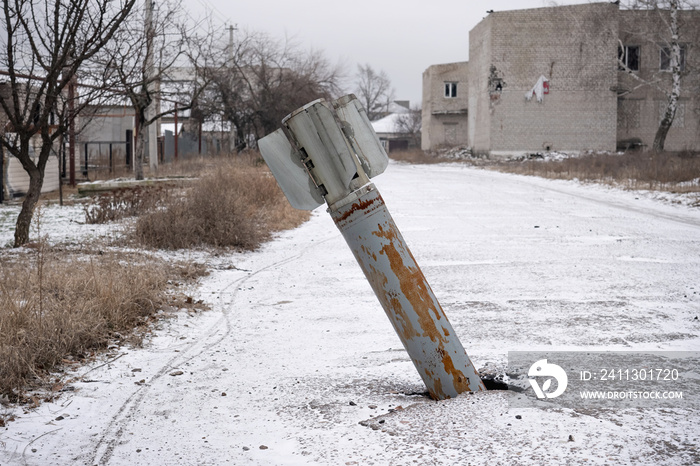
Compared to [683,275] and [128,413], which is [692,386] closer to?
[128,413]

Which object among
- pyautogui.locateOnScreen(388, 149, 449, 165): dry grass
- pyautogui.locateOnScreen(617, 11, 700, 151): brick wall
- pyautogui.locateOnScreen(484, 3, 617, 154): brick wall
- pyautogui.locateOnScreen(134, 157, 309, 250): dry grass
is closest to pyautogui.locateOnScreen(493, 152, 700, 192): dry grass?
pyautogui.locateOnScreen(484, 3, 617, 154): brick wall

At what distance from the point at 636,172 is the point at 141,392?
61.3 feet

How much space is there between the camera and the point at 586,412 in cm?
321

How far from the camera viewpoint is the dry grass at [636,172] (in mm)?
17547

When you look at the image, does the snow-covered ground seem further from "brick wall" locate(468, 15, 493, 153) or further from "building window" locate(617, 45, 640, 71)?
"building window" locate(617, 45, 640, 71)

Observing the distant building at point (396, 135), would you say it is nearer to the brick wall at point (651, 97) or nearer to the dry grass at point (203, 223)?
the brick wall at point (651, 97)

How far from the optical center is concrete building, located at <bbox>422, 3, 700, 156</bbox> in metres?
36.1

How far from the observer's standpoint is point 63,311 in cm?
459

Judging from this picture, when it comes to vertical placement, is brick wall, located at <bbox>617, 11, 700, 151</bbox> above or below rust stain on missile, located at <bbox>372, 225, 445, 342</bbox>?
above

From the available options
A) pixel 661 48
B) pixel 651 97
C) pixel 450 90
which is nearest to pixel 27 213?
pixel 661 48

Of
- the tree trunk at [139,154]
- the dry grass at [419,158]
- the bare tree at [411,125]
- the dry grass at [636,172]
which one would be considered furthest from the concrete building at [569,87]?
the bare tree at [411,125]

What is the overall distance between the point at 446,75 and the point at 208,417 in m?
49.1

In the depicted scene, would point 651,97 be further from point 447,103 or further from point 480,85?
point 447,103

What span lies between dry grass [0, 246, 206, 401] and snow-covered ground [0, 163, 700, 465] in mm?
240
